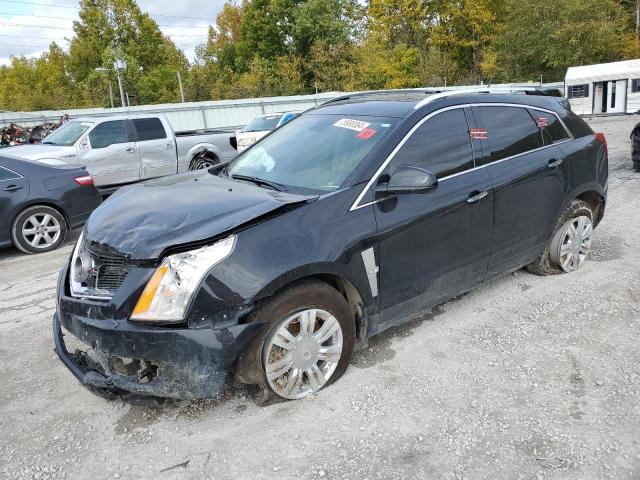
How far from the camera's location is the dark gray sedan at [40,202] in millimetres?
6805

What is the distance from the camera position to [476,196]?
3812 millimetres

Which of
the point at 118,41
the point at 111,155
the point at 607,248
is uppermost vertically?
the point at 118,41

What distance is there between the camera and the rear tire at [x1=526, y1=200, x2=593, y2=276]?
4.72m

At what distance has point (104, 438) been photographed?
2.90 metres

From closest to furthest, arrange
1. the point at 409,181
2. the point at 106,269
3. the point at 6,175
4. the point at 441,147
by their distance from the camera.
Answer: the point at 106,269 → the point at 409,181 → the point at 441,147 → the point at 6,175

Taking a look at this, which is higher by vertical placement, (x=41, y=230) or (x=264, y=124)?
(x=264, y=124)

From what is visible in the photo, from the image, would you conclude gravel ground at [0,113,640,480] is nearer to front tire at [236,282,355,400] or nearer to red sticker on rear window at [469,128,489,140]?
front tire at [236,282,355,400]

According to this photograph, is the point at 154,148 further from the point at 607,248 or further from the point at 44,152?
the point at 607,248

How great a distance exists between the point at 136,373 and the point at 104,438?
43cm

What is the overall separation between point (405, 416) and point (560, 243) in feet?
8.58

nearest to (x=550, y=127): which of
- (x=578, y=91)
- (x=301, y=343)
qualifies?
(x=301, y=343)

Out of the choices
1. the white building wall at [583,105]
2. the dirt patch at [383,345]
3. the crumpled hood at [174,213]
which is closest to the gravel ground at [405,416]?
the dirt patch at [383,345]

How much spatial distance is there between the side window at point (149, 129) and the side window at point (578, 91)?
92.0ft

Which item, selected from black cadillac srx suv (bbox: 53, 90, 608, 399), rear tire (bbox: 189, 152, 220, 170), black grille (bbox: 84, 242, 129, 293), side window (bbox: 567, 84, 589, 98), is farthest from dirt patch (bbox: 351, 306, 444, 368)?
side window (bbox: 567, 84, 589, 98)
